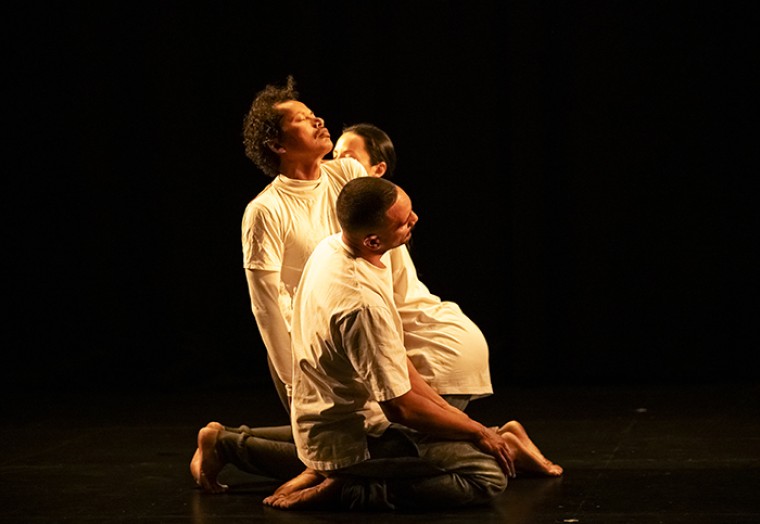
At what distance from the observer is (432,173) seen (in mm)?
6000

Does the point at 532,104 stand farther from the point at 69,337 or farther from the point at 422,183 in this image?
the point at 69,337

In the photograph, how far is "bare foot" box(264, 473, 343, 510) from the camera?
3.43 meters

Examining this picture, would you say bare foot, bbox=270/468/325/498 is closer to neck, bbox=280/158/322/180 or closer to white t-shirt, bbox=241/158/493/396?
white t-shirt, bbox=241/158/493/396

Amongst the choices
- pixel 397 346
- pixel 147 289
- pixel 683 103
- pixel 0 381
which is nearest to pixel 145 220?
pixel 147 289

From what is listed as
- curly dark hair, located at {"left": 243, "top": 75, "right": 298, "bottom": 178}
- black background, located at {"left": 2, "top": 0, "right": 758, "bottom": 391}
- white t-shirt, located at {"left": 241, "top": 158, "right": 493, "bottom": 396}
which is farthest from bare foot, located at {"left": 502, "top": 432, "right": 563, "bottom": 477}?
black background, located at {"left": 2, "top": 0, "right": 758, "bottom": 391}

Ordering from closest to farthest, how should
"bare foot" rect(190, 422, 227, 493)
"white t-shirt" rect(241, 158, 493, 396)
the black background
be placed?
"white t-shirt" rect(241, 158, 493, 396) → "bare foot" rect(190, 422, 227, 493) → the black background

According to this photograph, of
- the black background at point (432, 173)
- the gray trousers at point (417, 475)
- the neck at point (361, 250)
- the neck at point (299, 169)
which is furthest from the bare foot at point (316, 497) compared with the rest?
the black background at point (432, 173)

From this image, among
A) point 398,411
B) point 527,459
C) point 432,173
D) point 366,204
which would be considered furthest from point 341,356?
point 432,173

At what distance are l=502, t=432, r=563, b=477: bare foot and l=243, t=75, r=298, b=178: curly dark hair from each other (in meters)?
1.01

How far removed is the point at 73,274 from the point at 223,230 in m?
0.78

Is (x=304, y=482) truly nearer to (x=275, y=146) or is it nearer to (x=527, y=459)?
(x=527, y=459)

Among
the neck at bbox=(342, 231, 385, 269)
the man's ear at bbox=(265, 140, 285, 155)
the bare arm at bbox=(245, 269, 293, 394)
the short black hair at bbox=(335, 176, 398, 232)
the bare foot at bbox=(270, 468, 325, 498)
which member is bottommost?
the bare foot at bbox=(270, 468, 325, 498)

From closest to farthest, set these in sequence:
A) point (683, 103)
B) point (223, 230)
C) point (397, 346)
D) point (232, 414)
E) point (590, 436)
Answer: point (397, 346) → point (590, 436) → point (232, 414) → point (683, 103) → point (223, 230)

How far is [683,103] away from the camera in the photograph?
5.73 metres
